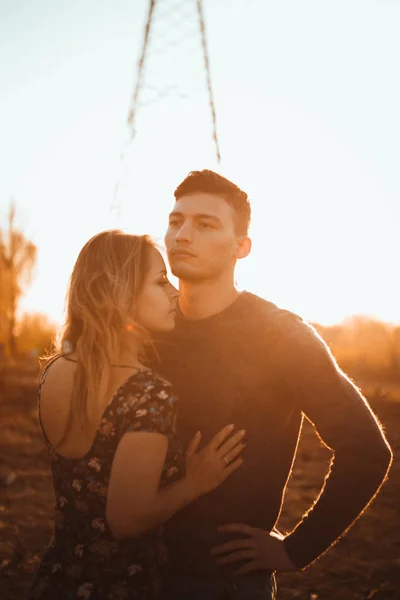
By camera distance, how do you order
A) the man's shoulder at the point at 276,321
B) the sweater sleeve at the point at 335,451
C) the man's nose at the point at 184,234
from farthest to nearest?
the man's nose at the point at 184,234, the man's shoulder at the point at 276,321, the sweater sleeve at the point at 335,451

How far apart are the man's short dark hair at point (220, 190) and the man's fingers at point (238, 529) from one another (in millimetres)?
1330

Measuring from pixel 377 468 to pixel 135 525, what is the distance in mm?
889

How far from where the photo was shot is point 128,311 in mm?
2357

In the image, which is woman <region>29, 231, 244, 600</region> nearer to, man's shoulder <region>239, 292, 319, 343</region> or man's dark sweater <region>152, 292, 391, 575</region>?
man's dark sweater <region>152, 292, 391, 575</region>

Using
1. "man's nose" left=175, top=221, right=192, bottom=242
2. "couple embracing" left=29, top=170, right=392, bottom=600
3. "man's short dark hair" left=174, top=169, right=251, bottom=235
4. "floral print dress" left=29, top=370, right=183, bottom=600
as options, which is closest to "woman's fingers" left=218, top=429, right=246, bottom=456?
"couple embracing" left=29, top=170, right=392, bottom=600

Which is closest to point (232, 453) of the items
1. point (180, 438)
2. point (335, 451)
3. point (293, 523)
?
point (180, 438)

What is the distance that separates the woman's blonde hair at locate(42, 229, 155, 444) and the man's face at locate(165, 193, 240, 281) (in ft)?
1.65

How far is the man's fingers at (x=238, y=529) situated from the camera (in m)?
2.47

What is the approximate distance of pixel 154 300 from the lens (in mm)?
2412

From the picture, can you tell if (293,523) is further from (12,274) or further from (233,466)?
(12,274)

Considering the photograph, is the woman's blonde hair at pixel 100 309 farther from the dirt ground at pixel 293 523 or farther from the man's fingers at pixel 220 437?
the dirt ground at pixel 293 523

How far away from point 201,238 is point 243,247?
30 cm

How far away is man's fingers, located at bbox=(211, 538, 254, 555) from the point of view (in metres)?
2.46

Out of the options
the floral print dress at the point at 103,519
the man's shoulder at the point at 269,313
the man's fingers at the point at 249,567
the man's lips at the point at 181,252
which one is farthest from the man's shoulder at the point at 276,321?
the man's fingers at the point at 249,567
